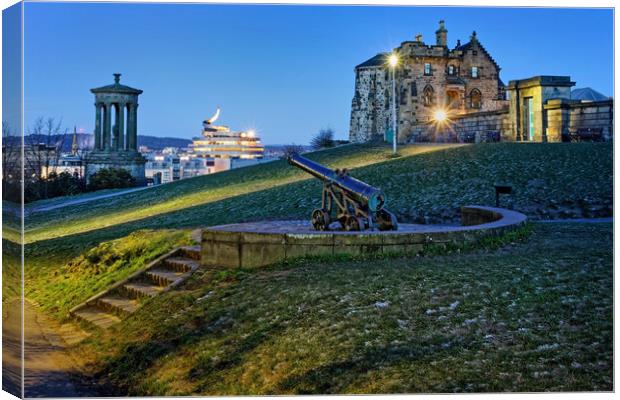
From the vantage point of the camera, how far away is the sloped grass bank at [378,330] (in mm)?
6707

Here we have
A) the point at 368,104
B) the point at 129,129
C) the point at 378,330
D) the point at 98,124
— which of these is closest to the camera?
the point at 378,330

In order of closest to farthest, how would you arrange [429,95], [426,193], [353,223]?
[353,223] → [426,193] → [429,95]

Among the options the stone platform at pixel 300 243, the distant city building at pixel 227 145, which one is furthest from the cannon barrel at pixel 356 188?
the distant city building at pixel 227 145

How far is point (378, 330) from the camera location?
302 inches

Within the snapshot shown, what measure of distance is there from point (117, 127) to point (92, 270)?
45.0 meters

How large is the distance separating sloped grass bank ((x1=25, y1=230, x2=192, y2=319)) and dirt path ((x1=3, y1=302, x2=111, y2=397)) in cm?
153

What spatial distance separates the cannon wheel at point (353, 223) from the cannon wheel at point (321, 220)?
1.27 ft

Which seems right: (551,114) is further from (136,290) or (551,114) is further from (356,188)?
(136,290)

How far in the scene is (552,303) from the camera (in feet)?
26.7

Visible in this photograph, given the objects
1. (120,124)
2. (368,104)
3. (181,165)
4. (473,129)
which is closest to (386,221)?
(473,129)

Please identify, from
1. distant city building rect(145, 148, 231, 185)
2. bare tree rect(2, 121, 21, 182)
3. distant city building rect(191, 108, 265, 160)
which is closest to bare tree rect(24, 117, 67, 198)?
bare tree rect(2, 121, 21, 182)

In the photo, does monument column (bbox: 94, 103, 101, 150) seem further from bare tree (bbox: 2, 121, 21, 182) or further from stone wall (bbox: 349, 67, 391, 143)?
bare tree (bbox: 2, 121, 21, 182)

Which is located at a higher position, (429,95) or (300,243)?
(429,95)

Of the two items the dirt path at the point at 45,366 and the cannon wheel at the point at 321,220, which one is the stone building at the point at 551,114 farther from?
the dirt path at the point at 45,366
